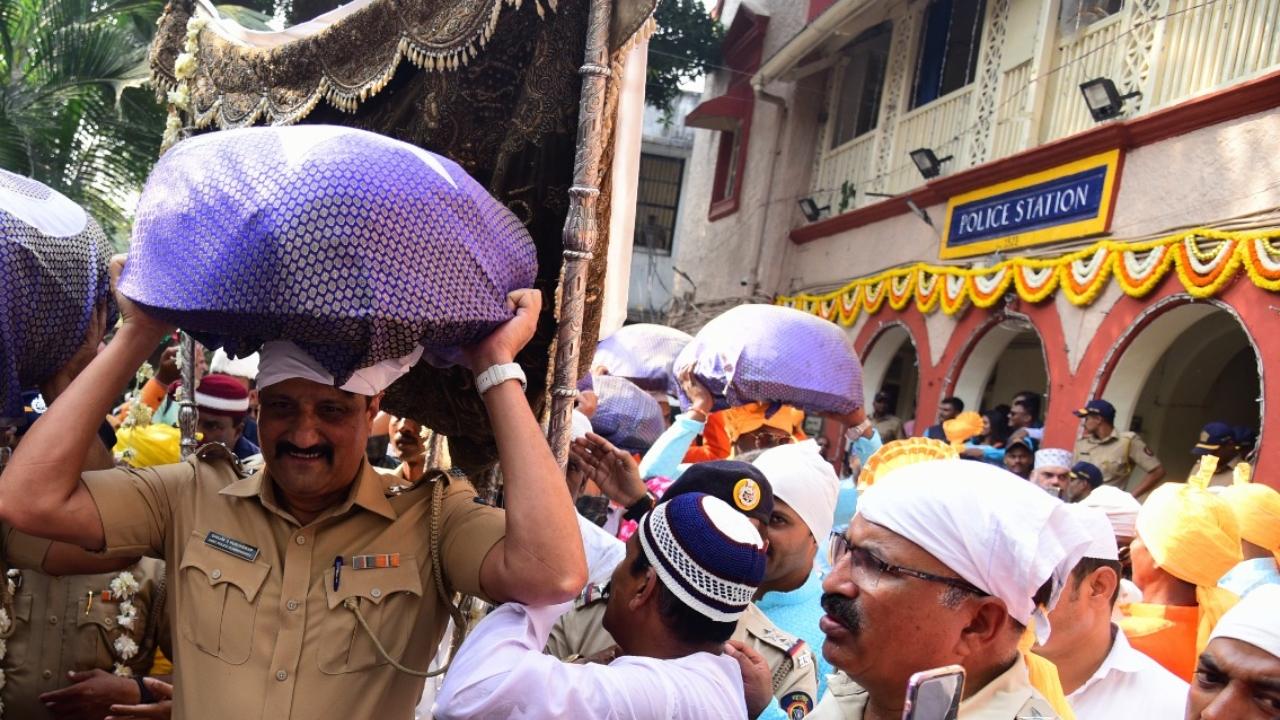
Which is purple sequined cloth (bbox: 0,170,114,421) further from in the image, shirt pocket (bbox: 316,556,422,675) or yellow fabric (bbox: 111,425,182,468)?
yellow fabric (bbox: 111,425,182,468)

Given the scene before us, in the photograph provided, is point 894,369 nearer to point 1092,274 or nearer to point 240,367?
point 1092,274

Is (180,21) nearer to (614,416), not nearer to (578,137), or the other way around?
(578,137)

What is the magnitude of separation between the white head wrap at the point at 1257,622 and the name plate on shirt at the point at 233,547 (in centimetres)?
194

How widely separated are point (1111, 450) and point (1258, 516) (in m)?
4.19

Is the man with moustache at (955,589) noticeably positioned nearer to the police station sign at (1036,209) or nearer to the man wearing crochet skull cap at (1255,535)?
the man wearing crochet skull cap at (1255,535)

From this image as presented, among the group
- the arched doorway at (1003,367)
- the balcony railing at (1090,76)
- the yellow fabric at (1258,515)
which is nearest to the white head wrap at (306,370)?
the yellow fabric at (1258,515)

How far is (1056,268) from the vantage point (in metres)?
9.35

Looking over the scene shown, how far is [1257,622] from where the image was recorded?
2.22 m

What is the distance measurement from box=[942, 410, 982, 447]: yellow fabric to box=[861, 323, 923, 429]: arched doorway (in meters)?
0.90

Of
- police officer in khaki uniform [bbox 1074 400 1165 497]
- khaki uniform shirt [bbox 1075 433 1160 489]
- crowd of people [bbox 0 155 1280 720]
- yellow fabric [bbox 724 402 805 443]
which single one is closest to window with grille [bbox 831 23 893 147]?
police officer in khaki uniform [bbox 1074 400 1165 497]

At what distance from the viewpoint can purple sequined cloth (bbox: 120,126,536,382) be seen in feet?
5.78

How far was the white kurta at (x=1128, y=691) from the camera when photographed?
2.72 meters

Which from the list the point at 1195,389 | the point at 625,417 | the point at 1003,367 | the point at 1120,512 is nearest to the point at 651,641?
the point at 1120,512

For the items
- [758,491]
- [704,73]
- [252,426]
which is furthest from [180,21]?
[704,73]
